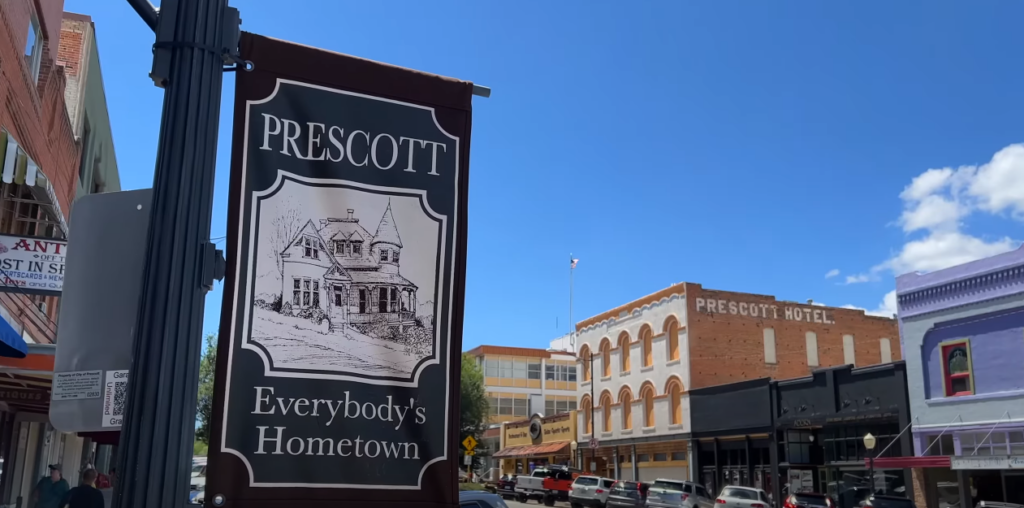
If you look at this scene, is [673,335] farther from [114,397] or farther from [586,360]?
[114,397]

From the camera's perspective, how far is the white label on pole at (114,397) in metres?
3.35

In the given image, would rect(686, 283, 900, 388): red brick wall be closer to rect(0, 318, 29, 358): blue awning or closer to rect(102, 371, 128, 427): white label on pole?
rect(0, 318, 29, 358): blue awning

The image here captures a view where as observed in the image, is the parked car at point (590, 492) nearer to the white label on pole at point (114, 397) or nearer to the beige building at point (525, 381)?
the beige building at point (525, 381)

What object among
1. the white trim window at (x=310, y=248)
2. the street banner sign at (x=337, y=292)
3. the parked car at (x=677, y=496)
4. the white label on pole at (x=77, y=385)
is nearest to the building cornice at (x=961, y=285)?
the parked car at (x=677, y=496)

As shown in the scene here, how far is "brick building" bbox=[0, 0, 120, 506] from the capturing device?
12570mm

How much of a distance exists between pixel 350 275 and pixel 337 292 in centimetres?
9

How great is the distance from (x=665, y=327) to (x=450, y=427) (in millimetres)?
38486

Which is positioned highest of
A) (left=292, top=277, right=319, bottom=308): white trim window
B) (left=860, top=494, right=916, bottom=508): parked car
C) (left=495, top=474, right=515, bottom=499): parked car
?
(left=292, top=277, right=319, bottom=308): white trim window

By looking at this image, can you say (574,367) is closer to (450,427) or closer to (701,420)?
(701,420)

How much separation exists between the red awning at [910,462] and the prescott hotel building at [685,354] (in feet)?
30.6

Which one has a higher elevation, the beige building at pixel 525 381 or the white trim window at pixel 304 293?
the beige building at pixel 525 381

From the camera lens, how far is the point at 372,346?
3416 millimetres

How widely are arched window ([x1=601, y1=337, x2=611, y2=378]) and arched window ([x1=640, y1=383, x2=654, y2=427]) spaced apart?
3878mm

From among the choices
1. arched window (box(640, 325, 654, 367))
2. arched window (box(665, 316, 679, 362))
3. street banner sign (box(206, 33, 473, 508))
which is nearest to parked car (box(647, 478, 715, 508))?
arched window (box(665, 316, 679, 362))
